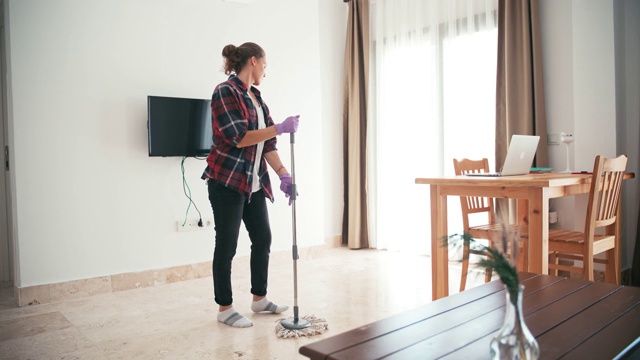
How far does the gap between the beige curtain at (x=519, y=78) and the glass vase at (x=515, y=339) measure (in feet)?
9.60

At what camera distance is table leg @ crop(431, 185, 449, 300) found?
2.65 meters

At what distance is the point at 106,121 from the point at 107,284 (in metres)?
1.11

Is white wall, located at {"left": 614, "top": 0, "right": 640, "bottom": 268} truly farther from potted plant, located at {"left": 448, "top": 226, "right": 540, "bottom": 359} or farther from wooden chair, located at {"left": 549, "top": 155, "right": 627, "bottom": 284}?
potted plant, located at {"left": 448, "top": 226, "right": 540, "bottom": 359}

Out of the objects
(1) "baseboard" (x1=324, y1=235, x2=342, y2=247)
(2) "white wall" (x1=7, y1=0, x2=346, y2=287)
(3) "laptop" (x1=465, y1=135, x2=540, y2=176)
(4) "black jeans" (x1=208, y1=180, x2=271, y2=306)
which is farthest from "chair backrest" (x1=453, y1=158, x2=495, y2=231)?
(1) "baseboard" (x1=324, y1=235, x2=342, y2=247)

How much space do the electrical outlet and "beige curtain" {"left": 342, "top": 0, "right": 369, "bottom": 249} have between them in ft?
5.18

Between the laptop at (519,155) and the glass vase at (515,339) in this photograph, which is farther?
the laptop at (519,155)

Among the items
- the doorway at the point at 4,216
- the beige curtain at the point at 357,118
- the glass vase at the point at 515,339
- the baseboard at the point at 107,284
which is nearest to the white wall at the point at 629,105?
the beige curtain at the point at 357,118

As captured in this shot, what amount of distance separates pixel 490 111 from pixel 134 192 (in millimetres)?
2756

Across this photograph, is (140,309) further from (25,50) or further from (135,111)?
(25,50)

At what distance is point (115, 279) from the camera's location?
3420 mm

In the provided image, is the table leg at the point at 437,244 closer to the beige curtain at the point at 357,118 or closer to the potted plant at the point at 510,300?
the potted plant at the point at 510,300

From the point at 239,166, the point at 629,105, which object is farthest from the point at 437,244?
the point at 629,105

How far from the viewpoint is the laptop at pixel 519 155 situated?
104 inches

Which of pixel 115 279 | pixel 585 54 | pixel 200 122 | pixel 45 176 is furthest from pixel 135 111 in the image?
pixel 585 54
